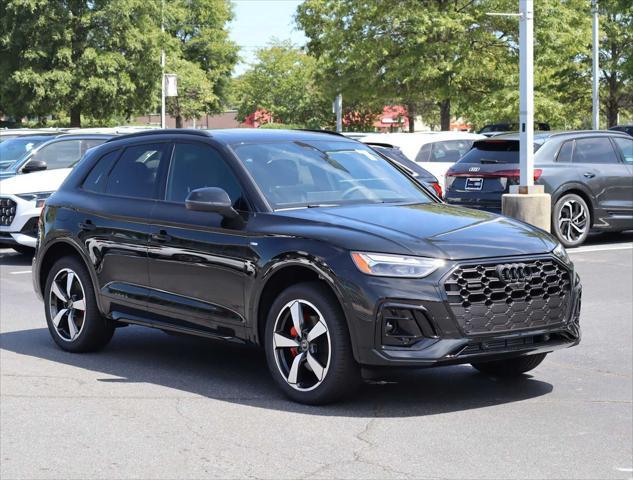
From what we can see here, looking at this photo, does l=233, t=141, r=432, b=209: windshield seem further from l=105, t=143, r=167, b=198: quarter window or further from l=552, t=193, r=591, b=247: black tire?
l=552, t=193, r=591, b=247: black tire

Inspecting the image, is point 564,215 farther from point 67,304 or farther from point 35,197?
point 67,304

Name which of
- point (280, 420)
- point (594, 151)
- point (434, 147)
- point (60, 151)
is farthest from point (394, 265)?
point (434, 147)

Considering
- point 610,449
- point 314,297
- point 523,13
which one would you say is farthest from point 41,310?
point 523,13

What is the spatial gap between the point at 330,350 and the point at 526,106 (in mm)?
11042

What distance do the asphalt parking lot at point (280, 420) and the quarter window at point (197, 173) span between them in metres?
Answer: 1.24

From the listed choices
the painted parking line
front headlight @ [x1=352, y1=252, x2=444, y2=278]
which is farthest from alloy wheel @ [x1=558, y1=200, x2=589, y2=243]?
front headlight @ [x1=352, y1=252, x2=444, y2=278]

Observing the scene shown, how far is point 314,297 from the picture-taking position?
262 inches

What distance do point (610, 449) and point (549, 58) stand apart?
34899 mm

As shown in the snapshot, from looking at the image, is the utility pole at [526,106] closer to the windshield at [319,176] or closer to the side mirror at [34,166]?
the side mirror at [34,166]

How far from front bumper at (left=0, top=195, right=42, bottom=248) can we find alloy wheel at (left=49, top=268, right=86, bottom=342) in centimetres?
716

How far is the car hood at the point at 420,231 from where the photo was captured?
6500mm

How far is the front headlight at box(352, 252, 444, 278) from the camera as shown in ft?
Answer: 20.9

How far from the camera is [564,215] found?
16656 millimetres

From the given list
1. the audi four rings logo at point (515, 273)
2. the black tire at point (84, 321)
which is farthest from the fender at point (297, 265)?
the black tire at point (84, 321)
